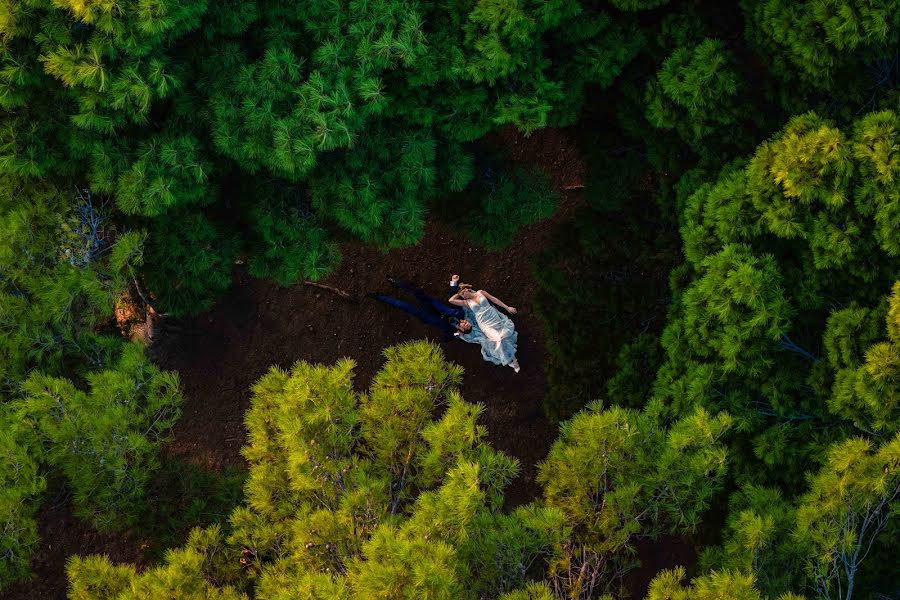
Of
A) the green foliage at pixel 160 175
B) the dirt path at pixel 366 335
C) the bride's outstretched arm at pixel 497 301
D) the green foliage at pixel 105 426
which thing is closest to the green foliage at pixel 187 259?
the green foliage at pixel 160 175

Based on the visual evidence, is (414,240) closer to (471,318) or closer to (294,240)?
(294,240)

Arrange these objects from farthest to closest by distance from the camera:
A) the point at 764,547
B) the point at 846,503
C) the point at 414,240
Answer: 1. the point at 414,240
2. the point at 764,547
3. the point at 846,503

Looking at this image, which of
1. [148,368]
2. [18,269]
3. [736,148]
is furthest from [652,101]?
[18,269]

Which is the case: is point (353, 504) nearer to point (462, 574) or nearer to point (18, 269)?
point (462, 574)

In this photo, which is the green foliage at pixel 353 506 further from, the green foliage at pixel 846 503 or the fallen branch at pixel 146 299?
the fallen branch at pixel 146 299

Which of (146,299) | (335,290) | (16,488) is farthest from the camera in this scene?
(335,290)

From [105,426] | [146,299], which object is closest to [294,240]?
[105,426]
